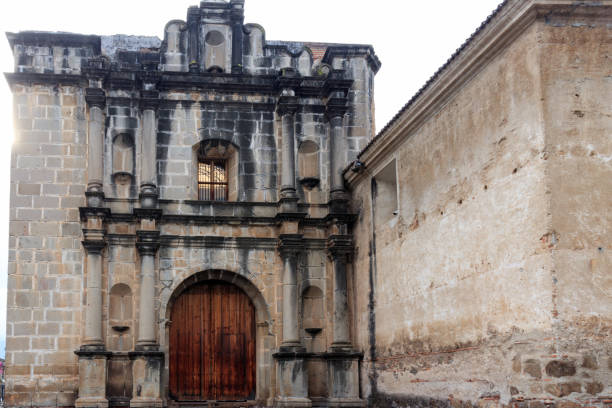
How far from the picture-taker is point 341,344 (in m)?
17.6

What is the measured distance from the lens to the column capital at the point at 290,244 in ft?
58.3

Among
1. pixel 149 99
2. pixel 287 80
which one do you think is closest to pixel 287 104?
pixel 287 80

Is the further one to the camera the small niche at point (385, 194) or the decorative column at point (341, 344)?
the decorative column at point (341, 344)

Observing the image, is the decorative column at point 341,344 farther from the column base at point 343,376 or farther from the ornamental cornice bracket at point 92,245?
the ornamental cornice bracket at point 92,245

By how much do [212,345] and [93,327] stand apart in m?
2.49

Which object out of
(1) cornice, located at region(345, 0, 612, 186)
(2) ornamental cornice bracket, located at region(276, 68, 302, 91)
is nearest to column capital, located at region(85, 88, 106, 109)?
(2) ornamental cornice bracket, located at region(276, 68, 302, 91)

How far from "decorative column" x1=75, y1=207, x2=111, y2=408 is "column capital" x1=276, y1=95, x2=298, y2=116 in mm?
4332

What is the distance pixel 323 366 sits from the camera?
1775 centimetres

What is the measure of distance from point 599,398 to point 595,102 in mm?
3383

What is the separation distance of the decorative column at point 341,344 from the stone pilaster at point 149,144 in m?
3.88

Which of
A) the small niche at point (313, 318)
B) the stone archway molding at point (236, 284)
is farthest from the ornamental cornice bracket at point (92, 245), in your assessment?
the small niche at point (313, 318)

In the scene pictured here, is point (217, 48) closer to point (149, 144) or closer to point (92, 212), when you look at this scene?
point (149, 144)

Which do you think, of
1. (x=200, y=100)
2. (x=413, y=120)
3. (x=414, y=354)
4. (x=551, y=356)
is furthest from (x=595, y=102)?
(x=200, y=100)

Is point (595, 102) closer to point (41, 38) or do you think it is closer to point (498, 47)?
point (498, 47)
